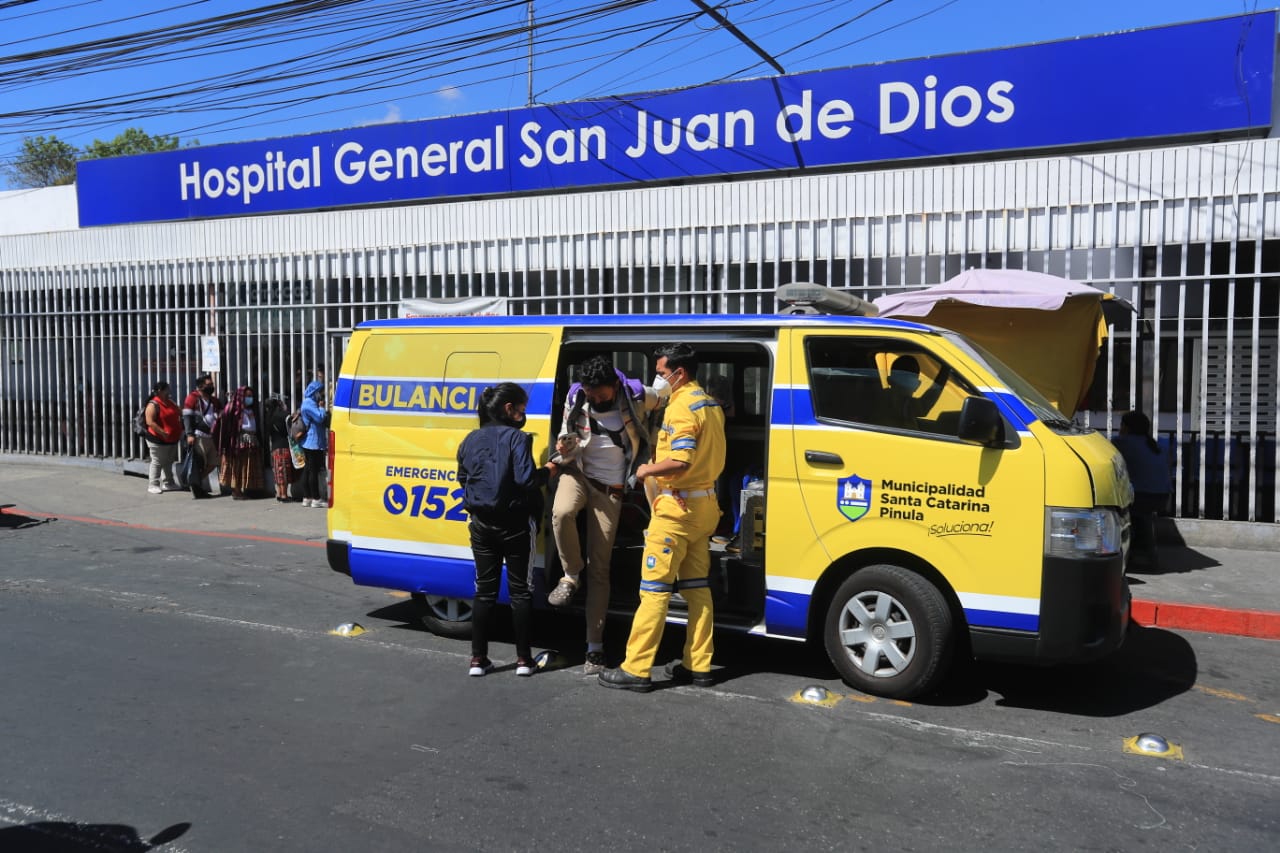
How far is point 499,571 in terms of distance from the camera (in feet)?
19.0

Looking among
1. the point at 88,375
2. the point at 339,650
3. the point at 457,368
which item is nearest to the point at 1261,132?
the point at 457,368

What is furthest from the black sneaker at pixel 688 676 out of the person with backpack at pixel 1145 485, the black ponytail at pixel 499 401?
the person with backpack at pixel 1145 485

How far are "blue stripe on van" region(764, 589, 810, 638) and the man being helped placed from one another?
38.6 inches

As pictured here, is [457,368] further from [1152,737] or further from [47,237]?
[47,237]

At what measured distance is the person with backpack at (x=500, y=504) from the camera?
5.56 metres

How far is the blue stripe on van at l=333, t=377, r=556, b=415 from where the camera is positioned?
20.0 feet

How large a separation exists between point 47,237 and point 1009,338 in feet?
49.0

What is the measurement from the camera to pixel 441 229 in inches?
529

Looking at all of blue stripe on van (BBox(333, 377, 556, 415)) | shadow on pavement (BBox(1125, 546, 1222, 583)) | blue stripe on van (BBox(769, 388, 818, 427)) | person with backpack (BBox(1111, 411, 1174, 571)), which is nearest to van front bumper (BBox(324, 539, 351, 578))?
blue stripe on van (BBox(333, 377, 556, 415))

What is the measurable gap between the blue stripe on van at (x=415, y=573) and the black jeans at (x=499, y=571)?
1.30ft

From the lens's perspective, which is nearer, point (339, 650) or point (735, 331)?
point (735, 331)

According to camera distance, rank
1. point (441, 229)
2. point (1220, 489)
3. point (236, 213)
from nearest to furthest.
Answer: point (1220, 489), point (441, 229), point (236, 213)

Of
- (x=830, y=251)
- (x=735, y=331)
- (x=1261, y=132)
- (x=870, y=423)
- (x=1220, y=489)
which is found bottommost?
(x=1220, y=489)

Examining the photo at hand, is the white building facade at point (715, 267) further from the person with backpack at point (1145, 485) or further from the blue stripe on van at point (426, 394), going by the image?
the blue stripe on van at point (426, 394)
